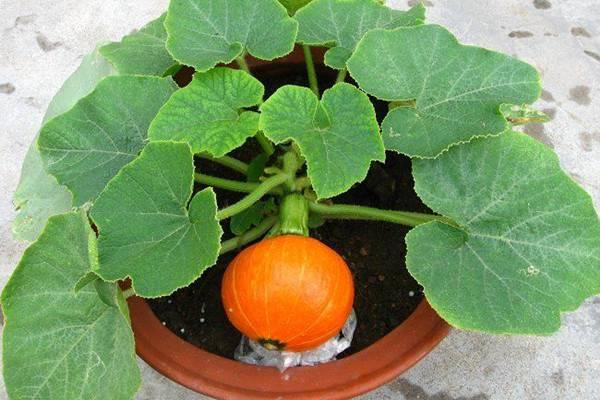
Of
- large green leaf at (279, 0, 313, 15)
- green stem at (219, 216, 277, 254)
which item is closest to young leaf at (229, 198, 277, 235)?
green stem at (219, 216, 277, 254)

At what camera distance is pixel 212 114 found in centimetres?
68

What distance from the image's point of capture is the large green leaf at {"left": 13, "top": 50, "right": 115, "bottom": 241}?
0.76m

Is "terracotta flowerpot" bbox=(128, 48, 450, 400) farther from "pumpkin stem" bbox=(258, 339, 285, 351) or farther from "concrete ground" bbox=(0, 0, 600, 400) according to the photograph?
"concrete ground" bbox=(0, 0, 600, 400)

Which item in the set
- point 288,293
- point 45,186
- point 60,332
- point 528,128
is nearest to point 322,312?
point 288,293

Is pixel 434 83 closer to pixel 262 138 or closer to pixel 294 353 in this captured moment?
pixel 262 138

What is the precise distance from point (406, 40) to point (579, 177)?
0.57m

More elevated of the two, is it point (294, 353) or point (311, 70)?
point (311, 70)

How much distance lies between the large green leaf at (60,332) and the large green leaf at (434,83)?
32 cm

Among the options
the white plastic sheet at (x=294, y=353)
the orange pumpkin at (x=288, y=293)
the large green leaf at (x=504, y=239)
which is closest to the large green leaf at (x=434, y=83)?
the large green leaf at (x=504, y=239)

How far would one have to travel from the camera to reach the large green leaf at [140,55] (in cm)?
78

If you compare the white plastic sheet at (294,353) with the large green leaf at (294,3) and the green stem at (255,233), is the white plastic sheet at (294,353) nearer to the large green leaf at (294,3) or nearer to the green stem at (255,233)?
the green stem at (255,233)

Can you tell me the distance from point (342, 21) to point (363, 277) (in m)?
0.31

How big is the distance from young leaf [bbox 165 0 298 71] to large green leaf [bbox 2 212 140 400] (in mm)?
209

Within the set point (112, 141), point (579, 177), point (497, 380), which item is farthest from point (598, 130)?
point (112, 141)
